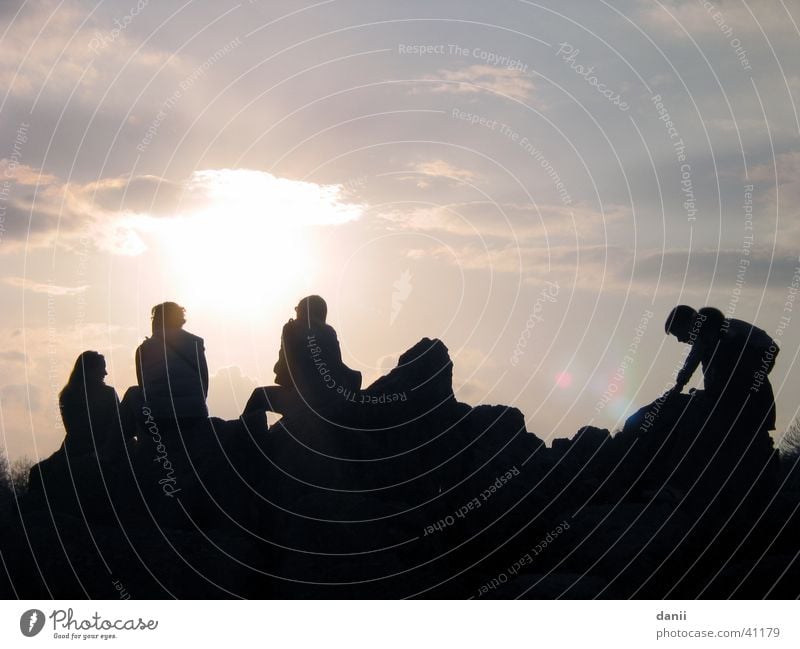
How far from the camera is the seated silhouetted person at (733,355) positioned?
17.5 meters

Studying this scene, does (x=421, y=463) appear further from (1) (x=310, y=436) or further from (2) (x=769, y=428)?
(2) (x=769, y=428)

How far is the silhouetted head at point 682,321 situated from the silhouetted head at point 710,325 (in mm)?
130

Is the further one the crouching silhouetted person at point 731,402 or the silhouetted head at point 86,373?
the silhouetted head at point 86,373

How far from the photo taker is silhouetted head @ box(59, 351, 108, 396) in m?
21.1

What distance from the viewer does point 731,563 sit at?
1697 centimetres

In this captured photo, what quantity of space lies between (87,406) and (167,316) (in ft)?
12.4
